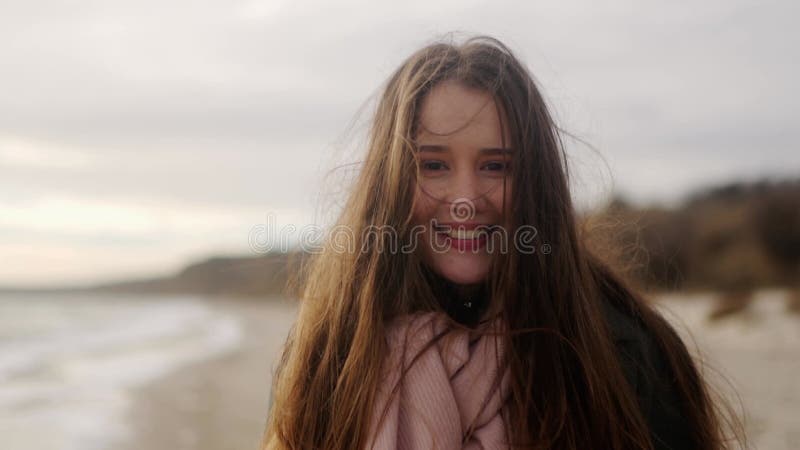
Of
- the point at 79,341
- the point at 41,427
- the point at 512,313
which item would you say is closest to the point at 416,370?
the point at 512,313

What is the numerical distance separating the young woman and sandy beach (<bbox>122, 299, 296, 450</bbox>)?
1726 mm

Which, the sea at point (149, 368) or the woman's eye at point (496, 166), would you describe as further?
the sea at point (149, 368)

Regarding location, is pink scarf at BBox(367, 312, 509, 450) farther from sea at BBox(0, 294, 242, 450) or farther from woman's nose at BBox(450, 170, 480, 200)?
sea at BBox(0, 294, 242, 450)

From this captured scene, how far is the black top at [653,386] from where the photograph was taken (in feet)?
7.36

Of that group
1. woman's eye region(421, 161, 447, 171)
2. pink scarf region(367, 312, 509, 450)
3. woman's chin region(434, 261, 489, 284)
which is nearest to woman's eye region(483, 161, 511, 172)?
woman's eye region(421, 161, 447, 171)

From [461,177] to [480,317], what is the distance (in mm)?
414

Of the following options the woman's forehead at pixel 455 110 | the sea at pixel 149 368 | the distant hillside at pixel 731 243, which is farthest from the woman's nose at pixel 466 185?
the distant hillside at pixel 731 243

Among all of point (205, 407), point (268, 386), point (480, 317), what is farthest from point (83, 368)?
point (480, 317)

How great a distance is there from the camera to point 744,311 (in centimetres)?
1160

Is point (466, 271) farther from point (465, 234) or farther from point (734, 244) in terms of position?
point (734, 244)

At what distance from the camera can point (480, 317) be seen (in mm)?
2377

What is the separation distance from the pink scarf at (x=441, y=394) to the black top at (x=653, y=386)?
346 mm

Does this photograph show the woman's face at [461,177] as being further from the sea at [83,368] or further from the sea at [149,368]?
the sea at [83,368]

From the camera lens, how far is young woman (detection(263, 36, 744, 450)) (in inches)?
85.9
